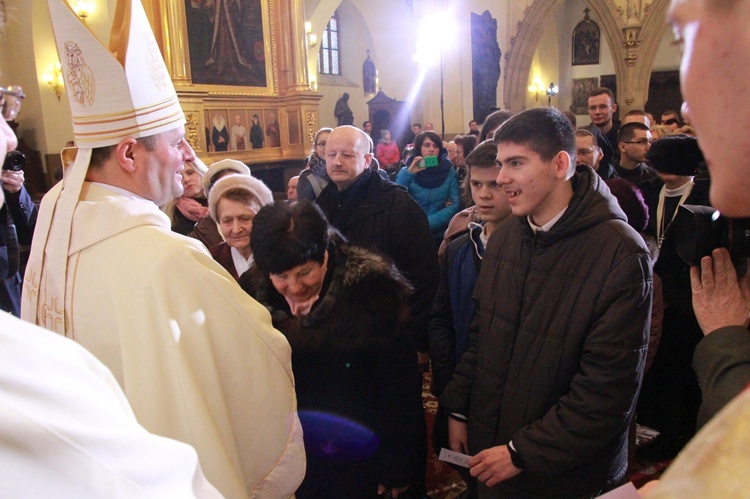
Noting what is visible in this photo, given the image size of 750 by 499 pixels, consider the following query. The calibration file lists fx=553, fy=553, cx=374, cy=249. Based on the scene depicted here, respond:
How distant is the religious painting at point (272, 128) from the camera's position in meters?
10.6

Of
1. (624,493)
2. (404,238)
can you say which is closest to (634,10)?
(404,238)

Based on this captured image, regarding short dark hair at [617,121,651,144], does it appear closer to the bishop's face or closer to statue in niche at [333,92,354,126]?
the bishop's face

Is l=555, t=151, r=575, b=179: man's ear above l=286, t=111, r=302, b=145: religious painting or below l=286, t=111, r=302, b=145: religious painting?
below

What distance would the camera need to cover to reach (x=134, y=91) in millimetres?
1481

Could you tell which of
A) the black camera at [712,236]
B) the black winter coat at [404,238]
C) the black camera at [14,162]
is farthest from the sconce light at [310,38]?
the black camera at [712,236]

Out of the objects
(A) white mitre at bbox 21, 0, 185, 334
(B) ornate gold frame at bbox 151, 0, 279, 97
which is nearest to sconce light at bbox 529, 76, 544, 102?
(B) ornate gold frame at bbox 151, 0, 279, 97

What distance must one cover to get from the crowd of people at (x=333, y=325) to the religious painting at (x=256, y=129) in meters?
8.17

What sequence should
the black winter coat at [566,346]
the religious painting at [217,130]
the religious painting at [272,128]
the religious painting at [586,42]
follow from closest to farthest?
the black winter coat at [566,346], the religious painting at [217,130], the religious painting at [272,128], the religious painting at [586,42]

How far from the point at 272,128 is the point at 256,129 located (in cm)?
43

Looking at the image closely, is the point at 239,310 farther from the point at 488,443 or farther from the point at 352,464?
the point at 488,443

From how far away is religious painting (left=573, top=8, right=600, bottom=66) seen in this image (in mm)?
17297

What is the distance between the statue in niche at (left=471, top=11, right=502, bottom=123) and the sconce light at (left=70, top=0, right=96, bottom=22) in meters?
→ 8.10

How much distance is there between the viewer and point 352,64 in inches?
632

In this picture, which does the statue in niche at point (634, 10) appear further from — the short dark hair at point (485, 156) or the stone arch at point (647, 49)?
the short dark hair at point (485, 156)
